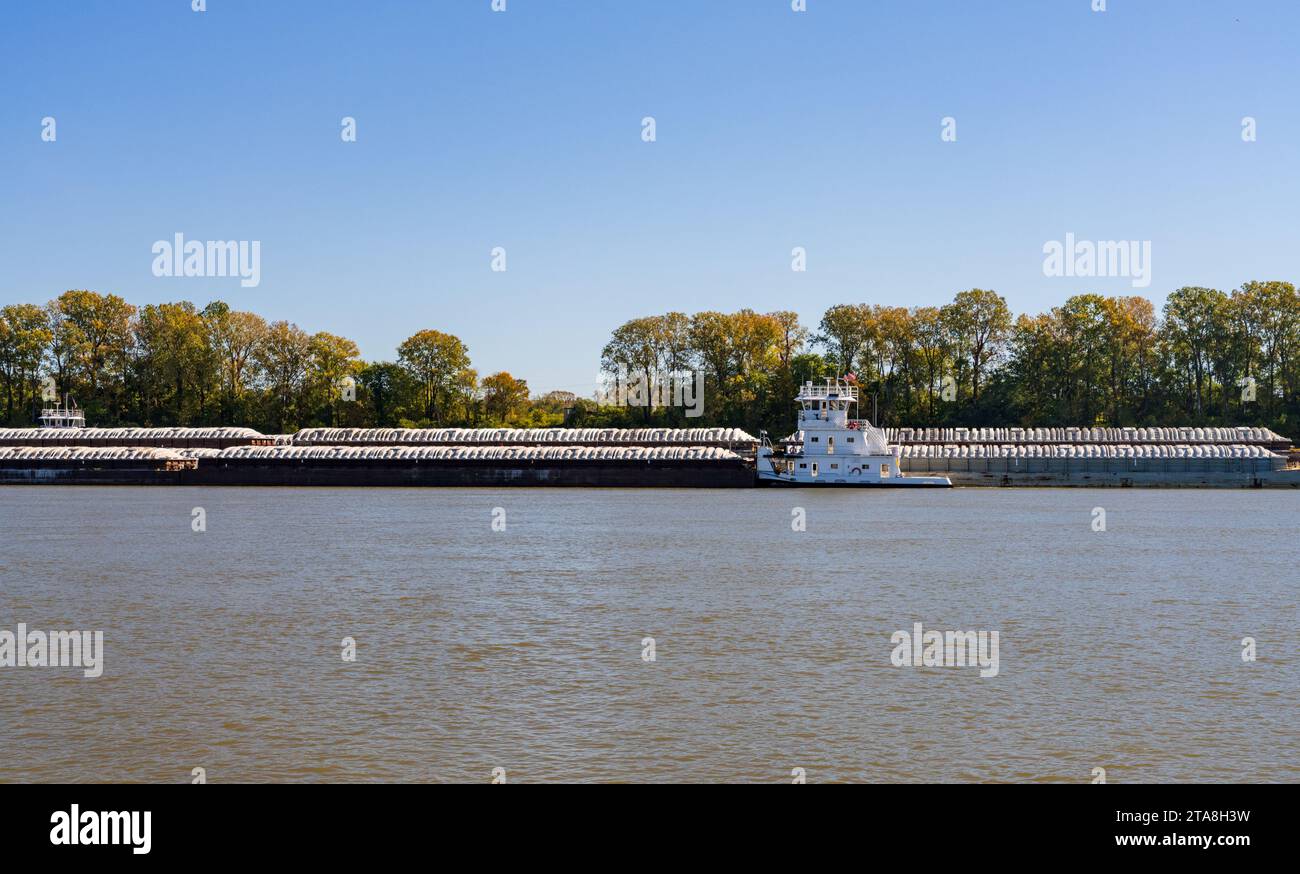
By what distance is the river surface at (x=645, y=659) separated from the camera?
1844 centimetres

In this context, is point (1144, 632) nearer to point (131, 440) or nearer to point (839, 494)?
point (839, 494)

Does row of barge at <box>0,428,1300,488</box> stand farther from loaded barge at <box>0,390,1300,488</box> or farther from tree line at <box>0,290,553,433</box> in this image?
tree line at <box>0,290,553,433</box>

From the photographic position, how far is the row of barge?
363 ft

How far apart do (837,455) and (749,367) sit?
129 ft

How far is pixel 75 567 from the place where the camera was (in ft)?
139

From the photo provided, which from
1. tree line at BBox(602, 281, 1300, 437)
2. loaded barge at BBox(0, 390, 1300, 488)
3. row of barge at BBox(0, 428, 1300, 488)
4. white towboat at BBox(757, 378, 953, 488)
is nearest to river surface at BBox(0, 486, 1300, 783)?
white towboat at BBox(757, 378, 953, 488)

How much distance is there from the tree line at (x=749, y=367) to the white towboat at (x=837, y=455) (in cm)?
2373

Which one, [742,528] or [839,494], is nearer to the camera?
[742,528]

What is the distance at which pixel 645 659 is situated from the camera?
25.8 meters

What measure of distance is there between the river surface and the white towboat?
46663mm

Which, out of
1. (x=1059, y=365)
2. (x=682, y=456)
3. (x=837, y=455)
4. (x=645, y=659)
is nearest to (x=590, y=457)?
(x=682, y=456)
